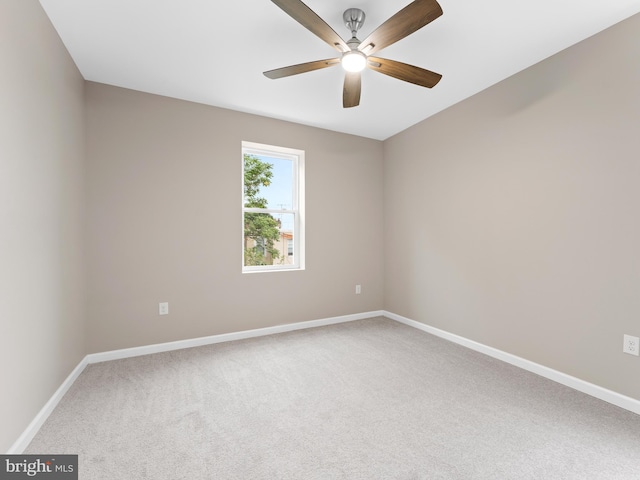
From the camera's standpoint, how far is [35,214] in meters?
1.82

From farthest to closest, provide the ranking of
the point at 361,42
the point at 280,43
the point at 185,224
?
the point at 185,224 → the point at 280,43 → the point at 361,42

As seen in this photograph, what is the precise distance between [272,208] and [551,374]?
10.3ft

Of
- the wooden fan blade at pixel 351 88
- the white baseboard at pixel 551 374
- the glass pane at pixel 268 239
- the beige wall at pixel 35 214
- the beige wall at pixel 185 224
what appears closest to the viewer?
the beige wall at pixel 35 214

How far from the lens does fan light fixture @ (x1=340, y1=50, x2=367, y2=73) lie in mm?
1976

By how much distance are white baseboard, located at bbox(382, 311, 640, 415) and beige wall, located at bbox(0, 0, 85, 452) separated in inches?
137

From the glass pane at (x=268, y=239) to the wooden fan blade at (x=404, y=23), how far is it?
7.38 feet

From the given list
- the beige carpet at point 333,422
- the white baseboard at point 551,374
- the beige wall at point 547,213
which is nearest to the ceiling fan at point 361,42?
the beige wall at point 547,213

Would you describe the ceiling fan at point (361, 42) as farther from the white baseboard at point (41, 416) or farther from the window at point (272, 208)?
the white baseboard at point (41, 416)

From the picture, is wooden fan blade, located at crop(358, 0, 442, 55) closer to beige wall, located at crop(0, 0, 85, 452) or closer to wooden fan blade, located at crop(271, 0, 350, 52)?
wooden fan blade, located at crop(271, 0, 350, 52)

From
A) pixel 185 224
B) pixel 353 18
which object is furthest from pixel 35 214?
pixel 353 18

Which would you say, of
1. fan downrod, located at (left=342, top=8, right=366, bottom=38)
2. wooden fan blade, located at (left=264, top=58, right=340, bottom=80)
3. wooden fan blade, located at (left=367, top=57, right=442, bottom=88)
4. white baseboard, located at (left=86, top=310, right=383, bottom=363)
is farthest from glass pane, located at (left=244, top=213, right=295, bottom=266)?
fan downrod, located at (left=342, top=8, right=366, bottom=38)

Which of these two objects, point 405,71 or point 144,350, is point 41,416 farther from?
point 405,71

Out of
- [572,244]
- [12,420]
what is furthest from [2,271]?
[572,244]

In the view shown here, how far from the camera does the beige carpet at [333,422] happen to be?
1529mm
